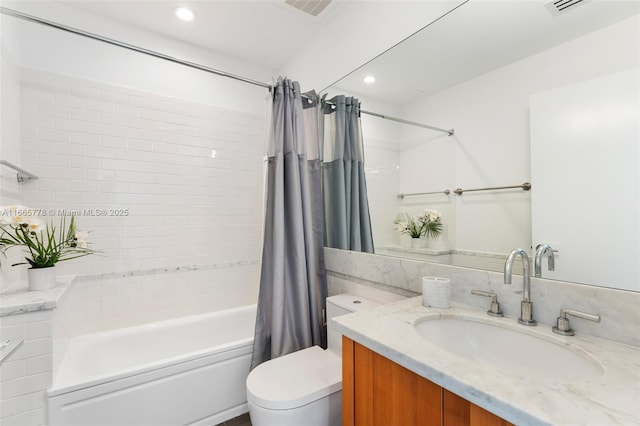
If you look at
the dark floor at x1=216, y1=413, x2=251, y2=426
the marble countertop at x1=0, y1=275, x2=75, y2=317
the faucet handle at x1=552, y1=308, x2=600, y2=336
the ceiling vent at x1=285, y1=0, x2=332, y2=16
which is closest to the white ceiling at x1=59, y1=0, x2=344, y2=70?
the ceiling vent at x1=285, y1=0, x2=332, y2=16

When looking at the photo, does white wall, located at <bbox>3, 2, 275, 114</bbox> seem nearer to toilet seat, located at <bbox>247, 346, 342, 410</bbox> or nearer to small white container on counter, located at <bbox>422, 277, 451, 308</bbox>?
toilet seat, located at <bbox>247, 346, 342, 410</bbox>

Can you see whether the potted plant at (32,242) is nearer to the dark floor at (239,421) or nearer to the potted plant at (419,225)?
the dark floor at (239,421)

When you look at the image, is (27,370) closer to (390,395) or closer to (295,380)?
(295,380)

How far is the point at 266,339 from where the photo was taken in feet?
6.05

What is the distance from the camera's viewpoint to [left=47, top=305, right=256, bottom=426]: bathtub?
54.9 inches

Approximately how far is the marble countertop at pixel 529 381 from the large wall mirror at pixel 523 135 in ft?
0.84

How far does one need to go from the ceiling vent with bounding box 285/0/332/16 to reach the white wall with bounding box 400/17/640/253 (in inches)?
43.4

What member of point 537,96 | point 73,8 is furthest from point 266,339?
point 73,8

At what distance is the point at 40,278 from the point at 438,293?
204cm

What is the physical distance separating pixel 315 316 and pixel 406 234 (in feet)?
2.77

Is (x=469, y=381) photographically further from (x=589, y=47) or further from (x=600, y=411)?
(x=589, y=47)

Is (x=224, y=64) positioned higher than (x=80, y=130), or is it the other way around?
(x=224, y=64)

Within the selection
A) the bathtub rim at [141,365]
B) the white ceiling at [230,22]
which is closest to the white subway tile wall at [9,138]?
the bathtub rim at [141,365]

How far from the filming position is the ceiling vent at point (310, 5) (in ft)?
6.35
